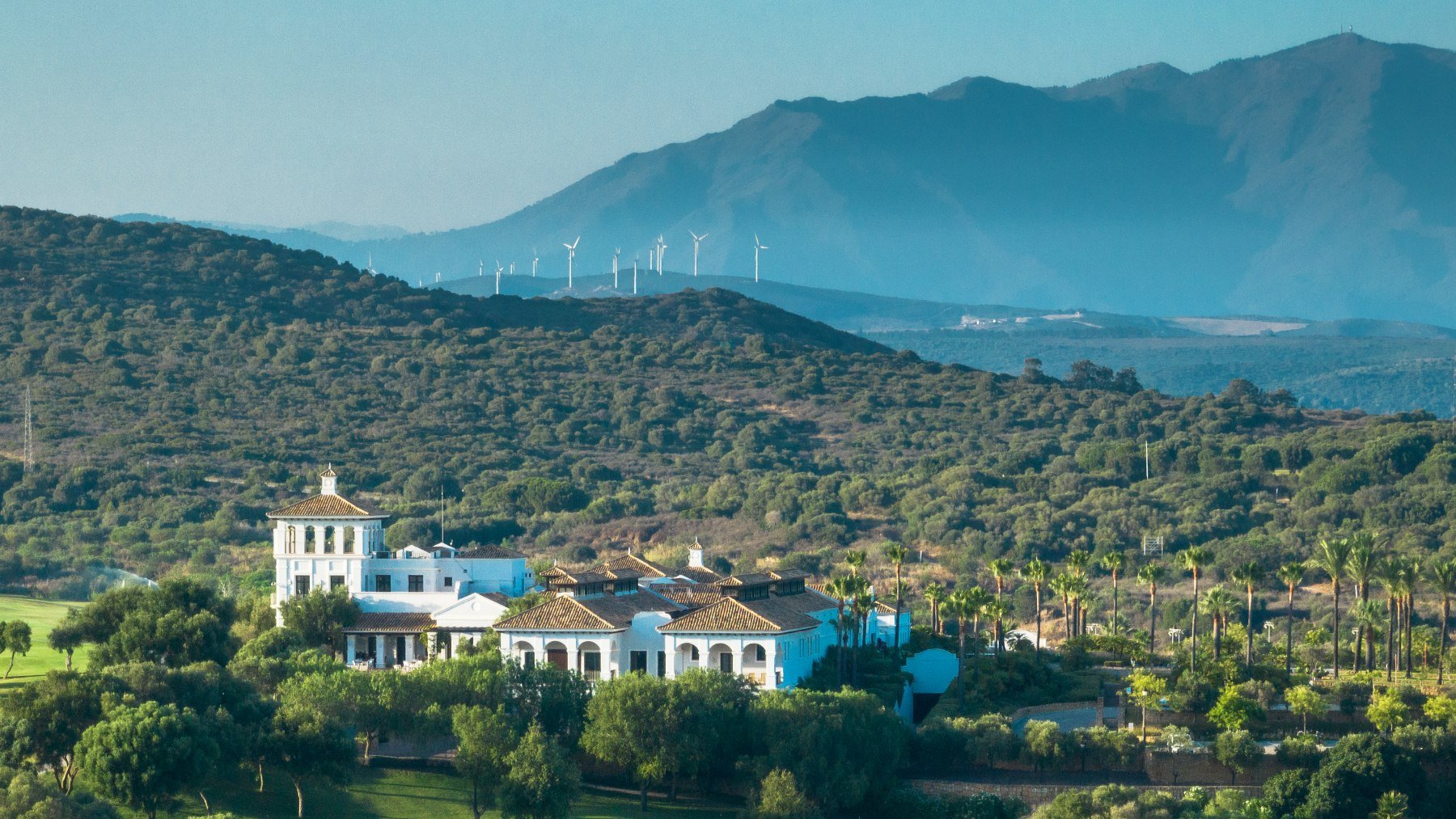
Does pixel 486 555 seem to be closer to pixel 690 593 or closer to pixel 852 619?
pixel 690 593

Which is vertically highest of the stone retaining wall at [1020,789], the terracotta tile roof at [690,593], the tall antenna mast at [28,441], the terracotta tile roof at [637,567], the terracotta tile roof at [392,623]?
the tall antenna mast at [28,441]

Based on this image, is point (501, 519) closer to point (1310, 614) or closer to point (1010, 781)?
point (1310, 614)

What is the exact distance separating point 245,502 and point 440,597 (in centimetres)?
6172

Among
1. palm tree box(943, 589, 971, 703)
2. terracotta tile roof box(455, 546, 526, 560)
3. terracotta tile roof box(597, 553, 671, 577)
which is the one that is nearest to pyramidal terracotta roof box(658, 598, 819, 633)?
palm tree box(943, 589, 971, 703)

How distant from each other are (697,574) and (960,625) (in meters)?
15.1

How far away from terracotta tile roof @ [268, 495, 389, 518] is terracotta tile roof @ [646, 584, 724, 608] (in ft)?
36.7

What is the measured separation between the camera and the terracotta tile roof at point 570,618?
79.5m

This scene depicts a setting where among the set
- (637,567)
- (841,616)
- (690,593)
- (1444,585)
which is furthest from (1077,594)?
(637,567)

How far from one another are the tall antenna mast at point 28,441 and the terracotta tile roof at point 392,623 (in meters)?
72.5

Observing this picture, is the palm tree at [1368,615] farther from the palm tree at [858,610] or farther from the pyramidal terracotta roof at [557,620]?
the pyramidal terracotta roof at [557,620]

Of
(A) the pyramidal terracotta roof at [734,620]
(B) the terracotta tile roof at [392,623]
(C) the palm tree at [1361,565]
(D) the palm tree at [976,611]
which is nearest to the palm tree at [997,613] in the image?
(D) the palm tree at [976,611]

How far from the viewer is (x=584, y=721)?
74.0 meters

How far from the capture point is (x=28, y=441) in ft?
525

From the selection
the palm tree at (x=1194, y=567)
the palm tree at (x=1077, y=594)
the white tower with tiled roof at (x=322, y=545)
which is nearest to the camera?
the palm tree at (x=1194, y=567)
